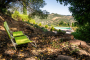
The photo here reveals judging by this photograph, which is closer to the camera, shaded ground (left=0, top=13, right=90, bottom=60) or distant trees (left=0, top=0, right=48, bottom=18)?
shaded ground (left=0, top=13, right=90, bottom=60)

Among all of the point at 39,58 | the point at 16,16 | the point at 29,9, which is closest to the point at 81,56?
the point at 39,58

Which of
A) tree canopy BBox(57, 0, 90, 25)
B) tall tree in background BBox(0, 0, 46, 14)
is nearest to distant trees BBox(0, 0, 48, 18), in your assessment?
tall tree in background BBox(0, 0, 46, 14)

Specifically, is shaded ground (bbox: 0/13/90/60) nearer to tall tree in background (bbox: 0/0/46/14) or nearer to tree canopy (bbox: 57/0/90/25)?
tree canopy (bbox: 57/0/90/25)

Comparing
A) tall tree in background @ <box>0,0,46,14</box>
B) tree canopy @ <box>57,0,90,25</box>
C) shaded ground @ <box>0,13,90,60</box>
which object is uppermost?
tall tree in background @ <box>0,0,46,14</box>

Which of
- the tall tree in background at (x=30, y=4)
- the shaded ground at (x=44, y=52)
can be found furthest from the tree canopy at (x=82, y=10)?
the tall tree in background at (x=30, y=4)

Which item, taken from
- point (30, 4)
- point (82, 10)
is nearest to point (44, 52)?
point (82, 10)

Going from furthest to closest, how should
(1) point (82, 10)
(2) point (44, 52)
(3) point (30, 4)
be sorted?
(3) point (30, 4) → (1) point (82, 10) → (2) point (44, 52)

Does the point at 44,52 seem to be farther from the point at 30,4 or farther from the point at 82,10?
the point at 30,4

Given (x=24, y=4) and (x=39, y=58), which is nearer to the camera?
(x=39, y=58)

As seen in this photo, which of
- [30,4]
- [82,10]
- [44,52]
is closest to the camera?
[44,52]

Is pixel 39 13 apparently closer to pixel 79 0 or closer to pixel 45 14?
pixel 45 14

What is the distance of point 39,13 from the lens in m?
8.78

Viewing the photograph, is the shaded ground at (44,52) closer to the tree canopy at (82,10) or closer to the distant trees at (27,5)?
the tree canopy at (82,10)

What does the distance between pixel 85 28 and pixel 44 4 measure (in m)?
5.19
